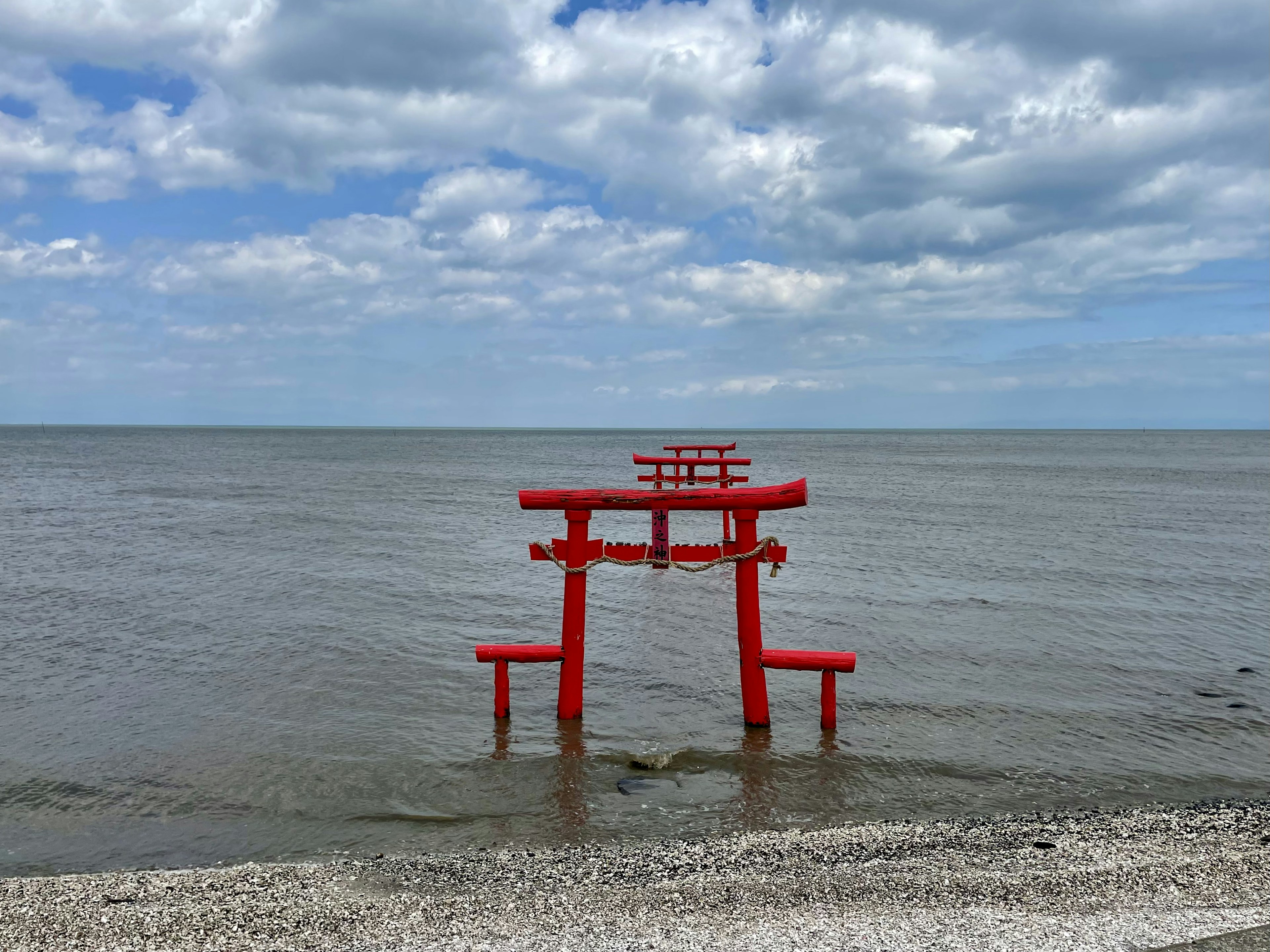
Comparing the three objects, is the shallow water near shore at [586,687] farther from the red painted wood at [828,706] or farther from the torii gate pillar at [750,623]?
the torii gate pillar at [750,623]

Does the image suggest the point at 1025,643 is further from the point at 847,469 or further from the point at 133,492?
the point at 847,469

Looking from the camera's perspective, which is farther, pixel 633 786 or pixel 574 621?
pixel 574 621

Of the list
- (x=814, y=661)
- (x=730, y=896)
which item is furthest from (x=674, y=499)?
(x=730, y=896)

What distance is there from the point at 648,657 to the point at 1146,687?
6478 millimetres

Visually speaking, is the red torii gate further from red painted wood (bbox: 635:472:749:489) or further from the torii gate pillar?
red painted wood (bbox: 635:472:749:489)

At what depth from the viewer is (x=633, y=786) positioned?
8.18 metres

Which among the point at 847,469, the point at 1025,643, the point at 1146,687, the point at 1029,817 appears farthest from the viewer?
the point at 847,469

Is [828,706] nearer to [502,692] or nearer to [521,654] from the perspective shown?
[521,654]

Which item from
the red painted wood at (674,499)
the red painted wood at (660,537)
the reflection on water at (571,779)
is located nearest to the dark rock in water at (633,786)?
the reflection on water at (571,779)

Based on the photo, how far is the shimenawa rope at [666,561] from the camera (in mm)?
9273

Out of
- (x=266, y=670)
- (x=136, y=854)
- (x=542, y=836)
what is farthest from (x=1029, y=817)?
(x=266, y=670)

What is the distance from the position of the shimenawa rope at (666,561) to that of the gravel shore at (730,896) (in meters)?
2.96

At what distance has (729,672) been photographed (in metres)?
12.0

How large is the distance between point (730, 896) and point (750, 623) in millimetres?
3730
